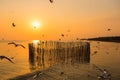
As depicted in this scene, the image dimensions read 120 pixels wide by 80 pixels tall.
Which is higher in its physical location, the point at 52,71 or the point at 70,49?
the point at 70,49

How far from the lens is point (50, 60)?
35.0 meters

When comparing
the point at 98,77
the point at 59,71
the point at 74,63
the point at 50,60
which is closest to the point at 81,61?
the point at 74,63

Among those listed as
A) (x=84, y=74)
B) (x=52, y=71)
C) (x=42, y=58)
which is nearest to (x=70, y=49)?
(x=42, y=58)

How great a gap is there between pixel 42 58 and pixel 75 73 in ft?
32.4

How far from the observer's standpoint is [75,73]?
27.4 metres

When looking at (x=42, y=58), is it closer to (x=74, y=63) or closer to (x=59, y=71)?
(x=74, y=63)

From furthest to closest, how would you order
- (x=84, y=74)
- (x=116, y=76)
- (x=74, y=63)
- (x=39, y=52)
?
1. (x=39, y=52)
2. (x=74, y=63)
3. (x=84, y=74)
4. (x=116, y=76)

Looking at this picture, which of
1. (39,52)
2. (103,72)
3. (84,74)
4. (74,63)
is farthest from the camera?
(39,52)

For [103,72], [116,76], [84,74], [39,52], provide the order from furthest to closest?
[39,52]
[103,72]
[84,74]
[116,76]

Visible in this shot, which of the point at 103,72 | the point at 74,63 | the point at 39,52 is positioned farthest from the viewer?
the point at 39,52

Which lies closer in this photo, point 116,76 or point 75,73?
point 116,76

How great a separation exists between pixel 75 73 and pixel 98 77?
307cm

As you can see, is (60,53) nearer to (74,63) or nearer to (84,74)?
(74,63)

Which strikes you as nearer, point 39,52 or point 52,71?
point 52,71
